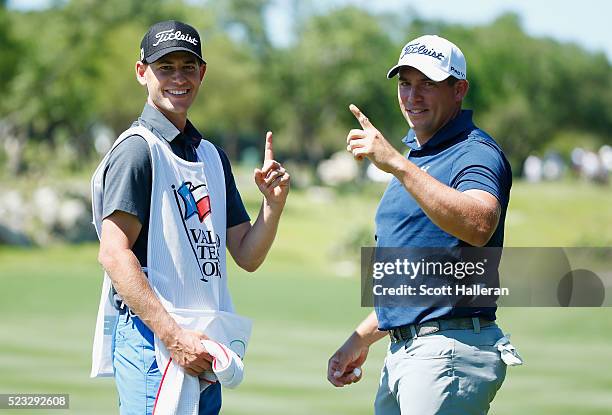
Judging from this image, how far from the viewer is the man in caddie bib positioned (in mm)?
4145

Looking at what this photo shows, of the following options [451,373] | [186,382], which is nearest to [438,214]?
[451,373]

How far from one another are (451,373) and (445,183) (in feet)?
2.62

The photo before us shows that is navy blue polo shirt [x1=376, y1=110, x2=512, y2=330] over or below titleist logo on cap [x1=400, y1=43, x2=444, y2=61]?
below

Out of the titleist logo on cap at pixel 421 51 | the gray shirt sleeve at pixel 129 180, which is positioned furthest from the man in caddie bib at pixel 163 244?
the titleist logo on cap at pixel 421 51

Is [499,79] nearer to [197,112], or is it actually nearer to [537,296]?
[197,112]

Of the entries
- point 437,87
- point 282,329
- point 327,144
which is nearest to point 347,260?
point 282,329

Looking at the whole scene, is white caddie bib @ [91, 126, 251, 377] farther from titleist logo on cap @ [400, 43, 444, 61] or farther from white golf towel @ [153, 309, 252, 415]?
titleist logo on cap @ [400, 43, 444, 61]

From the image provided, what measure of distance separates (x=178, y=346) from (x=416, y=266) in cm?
107

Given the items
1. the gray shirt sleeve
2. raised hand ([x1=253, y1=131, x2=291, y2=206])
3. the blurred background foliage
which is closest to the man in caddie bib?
the gray shirt sleeve

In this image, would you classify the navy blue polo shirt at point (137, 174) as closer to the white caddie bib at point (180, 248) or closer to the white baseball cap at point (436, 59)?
the white caddie bib at point (180, 248)

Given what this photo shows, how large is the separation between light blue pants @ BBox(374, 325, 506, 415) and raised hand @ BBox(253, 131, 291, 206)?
0.91 meters

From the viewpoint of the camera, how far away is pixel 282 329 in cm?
1569

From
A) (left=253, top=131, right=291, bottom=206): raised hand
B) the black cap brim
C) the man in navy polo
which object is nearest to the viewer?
the man in navy polo

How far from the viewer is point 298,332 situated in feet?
50.3
